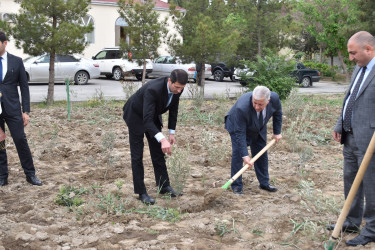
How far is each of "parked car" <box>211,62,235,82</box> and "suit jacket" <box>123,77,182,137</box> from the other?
20584mm

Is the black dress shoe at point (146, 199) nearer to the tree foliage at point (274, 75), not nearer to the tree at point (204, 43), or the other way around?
the tree foliage at point (274, 75)

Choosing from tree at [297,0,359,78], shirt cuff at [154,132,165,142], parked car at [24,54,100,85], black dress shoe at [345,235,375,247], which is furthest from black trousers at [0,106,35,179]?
tree at [297,0,359,78]

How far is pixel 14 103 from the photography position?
5.55m

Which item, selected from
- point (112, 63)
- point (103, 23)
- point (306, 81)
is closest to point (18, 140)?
point (112, 63)

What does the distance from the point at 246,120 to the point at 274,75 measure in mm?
9326

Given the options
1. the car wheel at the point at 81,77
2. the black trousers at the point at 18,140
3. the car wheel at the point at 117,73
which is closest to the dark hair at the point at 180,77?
the black trousers at the point at 18,140

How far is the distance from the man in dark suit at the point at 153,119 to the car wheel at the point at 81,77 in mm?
15319

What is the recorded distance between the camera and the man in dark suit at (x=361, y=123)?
3.77 meters

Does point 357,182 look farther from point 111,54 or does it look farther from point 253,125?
point 111,54

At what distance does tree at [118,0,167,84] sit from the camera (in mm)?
14844

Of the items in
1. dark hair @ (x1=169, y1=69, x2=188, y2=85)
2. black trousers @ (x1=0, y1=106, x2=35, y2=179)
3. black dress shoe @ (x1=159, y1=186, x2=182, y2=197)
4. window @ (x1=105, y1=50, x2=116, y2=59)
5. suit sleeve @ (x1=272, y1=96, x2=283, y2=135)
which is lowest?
black dress shoe @ (x1=159, y1=186, x2=182, y2=197)

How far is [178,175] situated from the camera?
541 centimetres

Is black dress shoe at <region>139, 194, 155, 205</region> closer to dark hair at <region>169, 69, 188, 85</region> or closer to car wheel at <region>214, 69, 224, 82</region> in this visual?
dark hair at <region>169, 69, 188, 85</region>

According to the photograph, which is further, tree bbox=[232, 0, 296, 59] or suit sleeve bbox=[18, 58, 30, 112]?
tree bbox=[232, 0, 296, 59]
